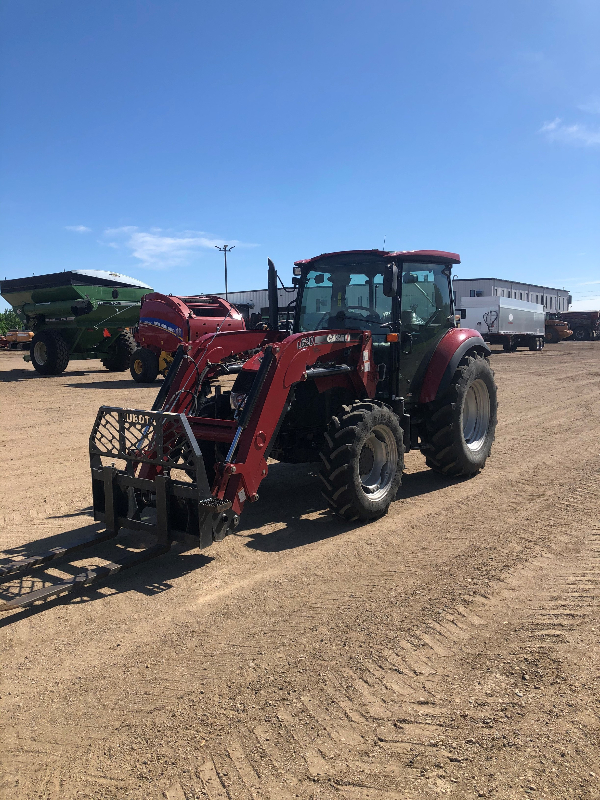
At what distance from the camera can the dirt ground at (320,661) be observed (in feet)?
8.52

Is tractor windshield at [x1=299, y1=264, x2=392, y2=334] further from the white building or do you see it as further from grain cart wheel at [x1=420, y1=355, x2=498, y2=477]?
the white building

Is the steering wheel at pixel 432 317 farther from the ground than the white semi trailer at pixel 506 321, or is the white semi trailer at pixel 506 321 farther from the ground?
the white semi trailer at pixel 506 321

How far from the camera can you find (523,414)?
12.0m

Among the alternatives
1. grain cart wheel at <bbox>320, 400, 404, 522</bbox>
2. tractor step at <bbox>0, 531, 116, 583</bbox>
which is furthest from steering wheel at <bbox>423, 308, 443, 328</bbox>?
tractor step at <bbox>0, 531, 116, 583</bbox>

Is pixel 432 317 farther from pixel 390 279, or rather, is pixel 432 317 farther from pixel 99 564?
pixel 99 564

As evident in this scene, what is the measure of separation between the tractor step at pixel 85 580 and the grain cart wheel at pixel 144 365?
38.3 ft

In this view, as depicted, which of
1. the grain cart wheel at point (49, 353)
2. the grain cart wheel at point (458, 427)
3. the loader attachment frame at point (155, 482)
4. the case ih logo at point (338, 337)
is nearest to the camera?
the loader attachment frame at point (155, 482)

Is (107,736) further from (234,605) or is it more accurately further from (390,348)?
(390,348)

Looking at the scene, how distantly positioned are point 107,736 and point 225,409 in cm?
342

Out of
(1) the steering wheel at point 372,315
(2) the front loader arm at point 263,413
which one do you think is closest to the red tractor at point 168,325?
(1) the steering wheel at point 372,315

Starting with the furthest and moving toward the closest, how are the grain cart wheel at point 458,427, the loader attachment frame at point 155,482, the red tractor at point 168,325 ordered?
the red tractor at point 168,325 → the grain cart wheel at point 458,427 → the loader attachment frame at point 155,482

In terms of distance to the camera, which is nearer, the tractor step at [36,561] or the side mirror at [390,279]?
the tractor step at [36,561]

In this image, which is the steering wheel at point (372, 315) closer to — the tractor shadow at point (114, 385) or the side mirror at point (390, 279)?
the side mirror at point (390, 279)

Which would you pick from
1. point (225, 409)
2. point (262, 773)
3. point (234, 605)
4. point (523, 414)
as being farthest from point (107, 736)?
point (523, 414)
